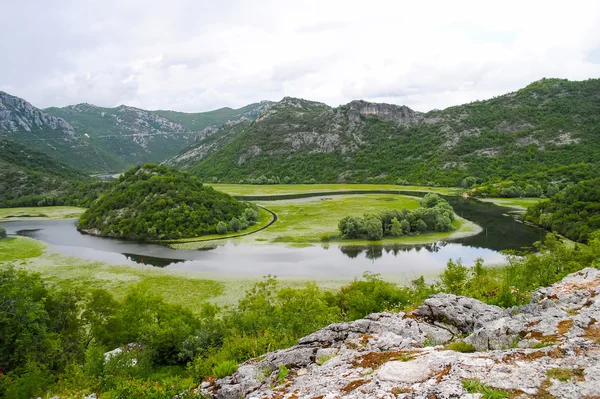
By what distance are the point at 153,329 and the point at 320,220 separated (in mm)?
61028

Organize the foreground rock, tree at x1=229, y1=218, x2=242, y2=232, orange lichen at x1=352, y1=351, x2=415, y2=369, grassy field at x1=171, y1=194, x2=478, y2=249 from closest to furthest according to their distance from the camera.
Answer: the foreground rock, orange lichen at x1=352, y1=351, x2=415, y2=369, grassy field at x1=171, y1=194, x2=478, y2=249, tree at x1=229, y1=218, x2=242, y2=232

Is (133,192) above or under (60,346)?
above

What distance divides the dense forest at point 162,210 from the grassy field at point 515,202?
235 feet

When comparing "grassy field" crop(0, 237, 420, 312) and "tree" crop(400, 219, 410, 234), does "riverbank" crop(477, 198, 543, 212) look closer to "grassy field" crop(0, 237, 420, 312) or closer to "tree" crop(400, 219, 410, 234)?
"tree" crop(400, 219, 410, 234)

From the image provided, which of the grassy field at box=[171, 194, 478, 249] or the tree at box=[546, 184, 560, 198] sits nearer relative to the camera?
the grassy field at box=[171, 194, 478, 249]

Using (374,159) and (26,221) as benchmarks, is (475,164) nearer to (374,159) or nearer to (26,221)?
(374,159)

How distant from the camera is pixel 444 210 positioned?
7706 centimetres

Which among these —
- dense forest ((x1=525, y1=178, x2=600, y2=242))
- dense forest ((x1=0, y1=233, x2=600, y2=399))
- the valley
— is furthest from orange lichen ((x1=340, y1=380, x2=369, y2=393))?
dense forest ((x1=525, y1=178, x2=600, y2=242))

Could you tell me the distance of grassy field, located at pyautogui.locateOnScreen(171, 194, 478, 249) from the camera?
219ft

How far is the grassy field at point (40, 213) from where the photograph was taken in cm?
10250

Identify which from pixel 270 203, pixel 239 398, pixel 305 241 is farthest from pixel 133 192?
pixel 239 398

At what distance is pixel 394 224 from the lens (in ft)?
221

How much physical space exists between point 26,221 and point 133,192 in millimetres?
→ 34415

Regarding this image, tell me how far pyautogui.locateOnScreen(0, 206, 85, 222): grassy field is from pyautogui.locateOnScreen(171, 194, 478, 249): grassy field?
5945 cm
